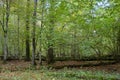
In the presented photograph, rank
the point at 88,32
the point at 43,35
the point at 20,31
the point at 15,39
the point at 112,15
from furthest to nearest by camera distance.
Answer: the point at 15,39, the point at 20,31, the point at 88,32, the point at 43,35, the point at 112,15

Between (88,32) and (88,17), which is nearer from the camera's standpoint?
(88,17)

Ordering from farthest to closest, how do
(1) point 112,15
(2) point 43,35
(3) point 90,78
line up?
1. (2) point 43,35
2. (1) point 112,15
3. (3) point 90,78

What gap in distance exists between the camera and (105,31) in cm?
1688

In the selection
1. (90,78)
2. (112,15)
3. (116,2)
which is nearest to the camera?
(90,78)

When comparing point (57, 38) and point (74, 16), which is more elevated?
point (74, 16)

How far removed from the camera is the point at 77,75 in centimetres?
1176

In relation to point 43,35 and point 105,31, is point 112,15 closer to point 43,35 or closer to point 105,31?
point 105,31

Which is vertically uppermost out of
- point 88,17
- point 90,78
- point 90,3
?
point 90,3

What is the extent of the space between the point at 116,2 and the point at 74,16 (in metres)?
5.29

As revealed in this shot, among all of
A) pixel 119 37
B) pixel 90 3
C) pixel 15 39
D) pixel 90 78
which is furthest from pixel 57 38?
pixel 15 39

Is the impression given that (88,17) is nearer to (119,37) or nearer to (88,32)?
(88,32)

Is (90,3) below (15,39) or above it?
above

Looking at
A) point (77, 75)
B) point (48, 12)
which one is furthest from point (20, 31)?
point (77, 75)

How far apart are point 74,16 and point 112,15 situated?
3875mm
